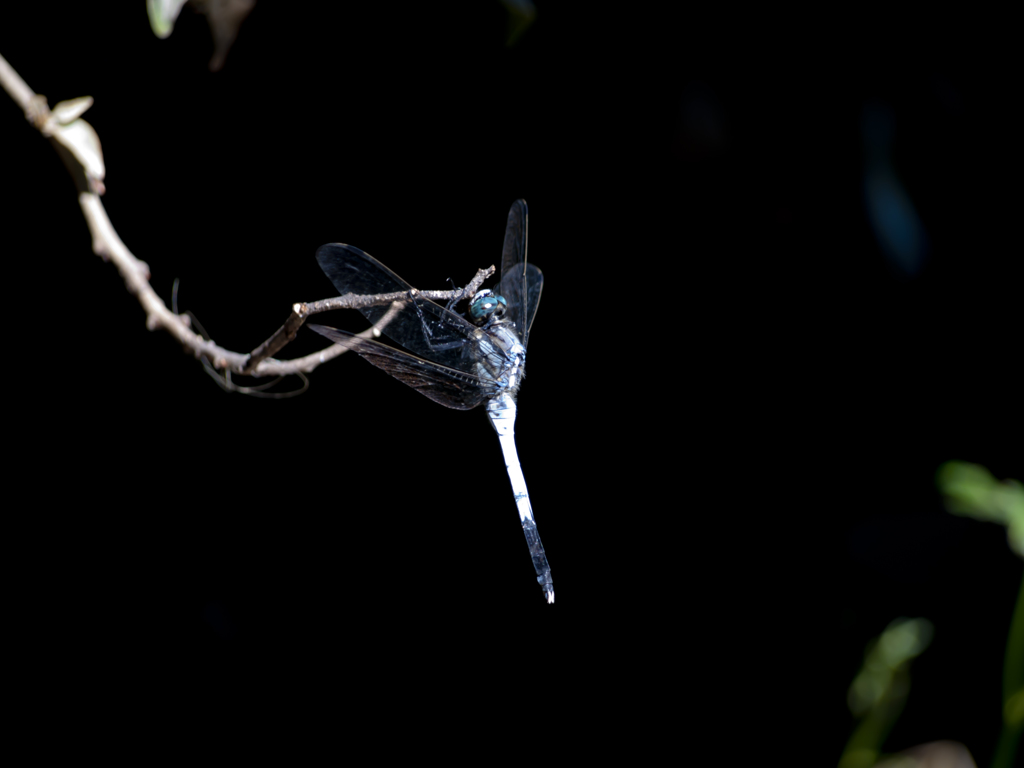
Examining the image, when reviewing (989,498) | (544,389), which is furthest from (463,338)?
(989,498)

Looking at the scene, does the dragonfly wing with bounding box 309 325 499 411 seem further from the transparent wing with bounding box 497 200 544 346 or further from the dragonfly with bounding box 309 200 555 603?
the transparent wing with bounding box 497 200 544 346

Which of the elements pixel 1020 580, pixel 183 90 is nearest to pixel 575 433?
pixel 183 90

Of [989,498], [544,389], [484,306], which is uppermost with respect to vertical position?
[484,306]

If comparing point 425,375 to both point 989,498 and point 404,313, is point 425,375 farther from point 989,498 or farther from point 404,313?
point 989,498

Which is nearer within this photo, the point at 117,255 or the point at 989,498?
the point at 117,255

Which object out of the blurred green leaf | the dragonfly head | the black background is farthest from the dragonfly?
the blurred green leaf

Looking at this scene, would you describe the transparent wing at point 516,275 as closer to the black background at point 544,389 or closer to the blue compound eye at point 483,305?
the blue compound eye at point 483,305
